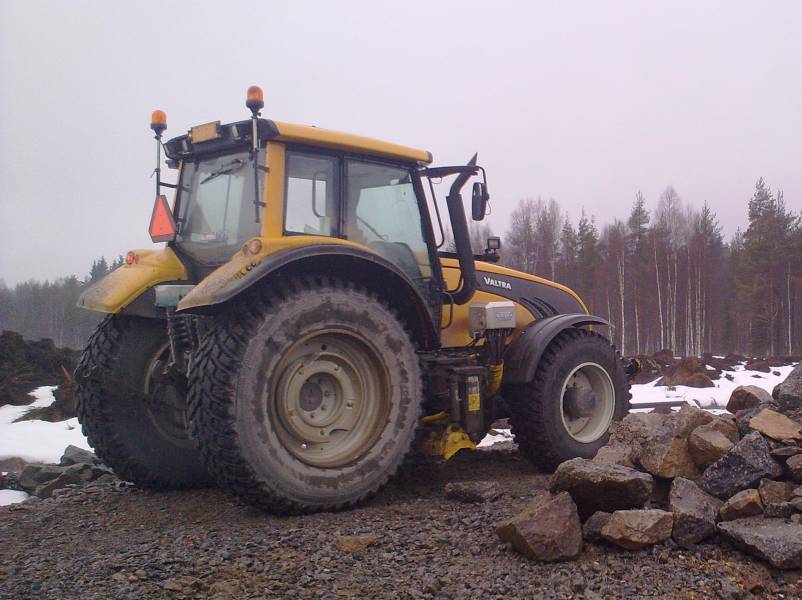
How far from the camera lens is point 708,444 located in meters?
4.27

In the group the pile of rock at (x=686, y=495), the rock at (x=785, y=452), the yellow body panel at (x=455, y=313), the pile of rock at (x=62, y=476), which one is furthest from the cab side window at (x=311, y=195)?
the rock at (x=785, y=452)

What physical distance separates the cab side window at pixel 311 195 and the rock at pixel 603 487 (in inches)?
88.9

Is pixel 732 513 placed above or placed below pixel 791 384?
below

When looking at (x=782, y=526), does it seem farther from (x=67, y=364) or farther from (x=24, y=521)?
(x=67, y=364)

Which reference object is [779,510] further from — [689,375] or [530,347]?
[689,375]

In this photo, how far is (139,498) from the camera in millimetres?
5258

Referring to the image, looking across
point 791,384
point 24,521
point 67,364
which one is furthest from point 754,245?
point 24,521

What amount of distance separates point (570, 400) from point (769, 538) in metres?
2.83

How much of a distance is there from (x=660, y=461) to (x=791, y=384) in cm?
130

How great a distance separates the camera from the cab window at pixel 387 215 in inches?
209

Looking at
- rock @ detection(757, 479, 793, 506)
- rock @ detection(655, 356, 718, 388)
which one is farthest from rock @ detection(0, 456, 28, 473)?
rock @ detection(655, 356, 718, 388)

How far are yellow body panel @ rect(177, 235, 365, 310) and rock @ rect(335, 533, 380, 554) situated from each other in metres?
1.40

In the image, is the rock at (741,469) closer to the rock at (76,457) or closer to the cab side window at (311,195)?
the cab side window at (311,195)

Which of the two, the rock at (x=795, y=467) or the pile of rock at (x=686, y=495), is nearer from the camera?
the pile of rock at (x=686, y=495)
